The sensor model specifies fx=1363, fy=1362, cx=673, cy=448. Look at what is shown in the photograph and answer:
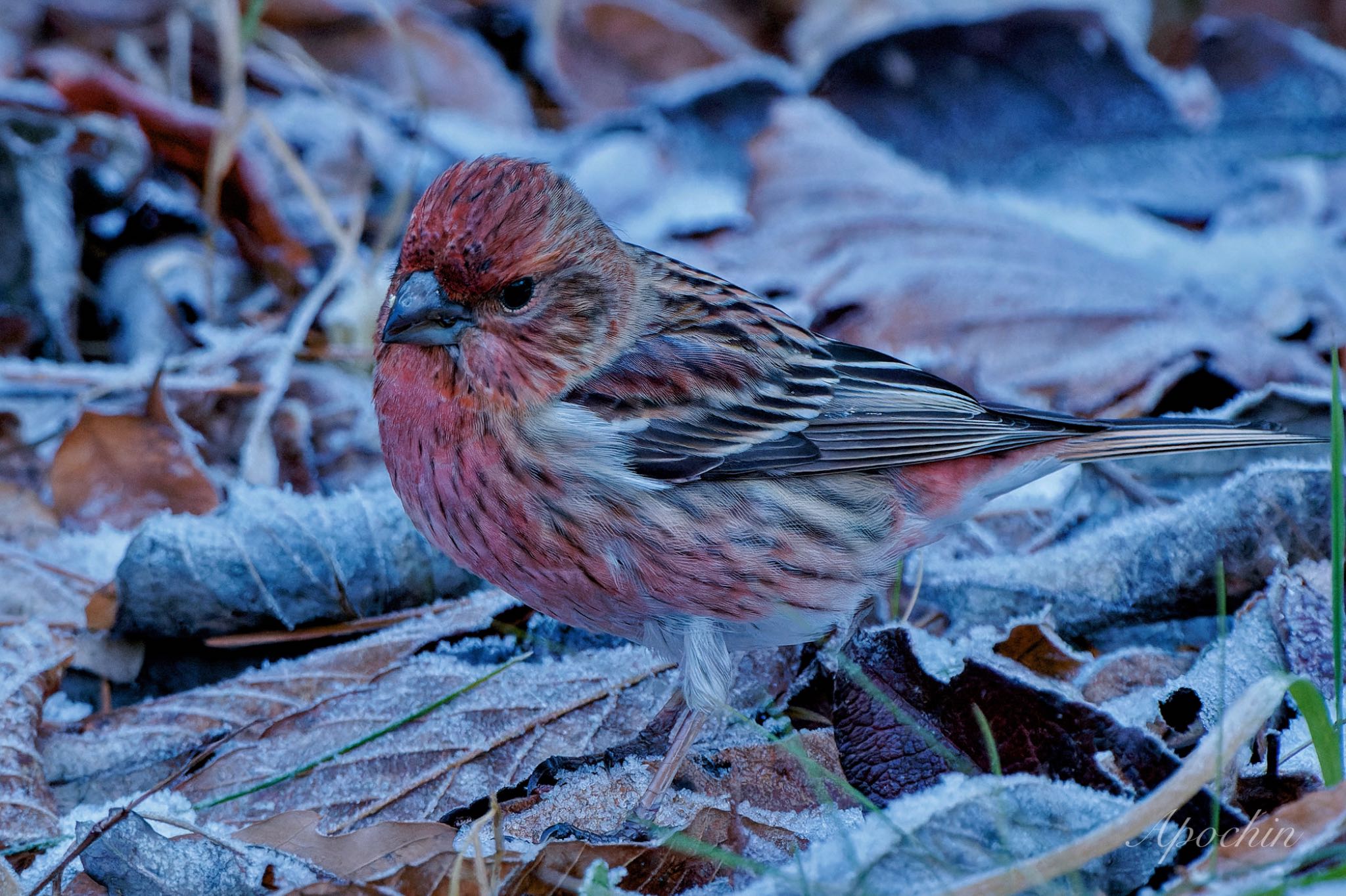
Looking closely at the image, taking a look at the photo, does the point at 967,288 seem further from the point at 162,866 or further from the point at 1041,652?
the point at 162,866

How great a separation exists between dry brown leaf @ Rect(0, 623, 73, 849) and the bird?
3.64 feet

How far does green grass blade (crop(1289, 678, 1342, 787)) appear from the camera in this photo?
267 centimetres

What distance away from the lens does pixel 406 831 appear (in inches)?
118

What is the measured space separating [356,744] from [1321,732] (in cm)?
227

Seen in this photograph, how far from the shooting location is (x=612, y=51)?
853cm

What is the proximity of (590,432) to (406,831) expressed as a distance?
116 cm

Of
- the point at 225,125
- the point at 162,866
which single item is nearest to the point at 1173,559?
the point at 162,866

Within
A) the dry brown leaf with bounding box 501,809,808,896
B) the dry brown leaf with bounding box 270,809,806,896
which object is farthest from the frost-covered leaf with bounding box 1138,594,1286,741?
the dry brown leaf with bounding box 270,809,806,896

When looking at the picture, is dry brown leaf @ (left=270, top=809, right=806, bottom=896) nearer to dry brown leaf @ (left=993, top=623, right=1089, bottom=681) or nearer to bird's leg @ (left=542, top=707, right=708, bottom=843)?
bird's leg @ (left=542, top=707, right=708, bottom=843)

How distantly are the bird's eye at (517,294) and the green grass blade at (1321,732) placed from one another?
6.97 feet

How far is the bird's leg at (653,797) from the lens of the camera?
308 cm

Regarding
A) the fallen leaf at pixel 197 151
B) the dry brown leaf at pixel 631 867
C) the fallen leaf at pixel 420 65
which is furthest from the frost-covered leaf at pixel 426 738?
the fallen leaf at pixel 420 65

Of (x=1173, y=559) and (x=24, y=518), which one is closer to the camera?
(x=1173, y=559)

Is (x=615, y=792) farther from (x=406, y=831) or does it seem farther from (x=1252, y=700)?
(x=1252, y=700)
